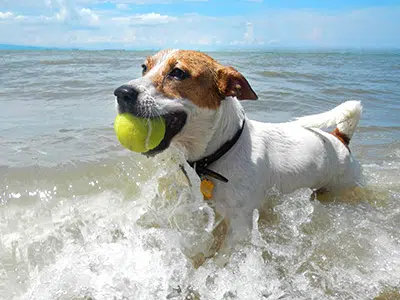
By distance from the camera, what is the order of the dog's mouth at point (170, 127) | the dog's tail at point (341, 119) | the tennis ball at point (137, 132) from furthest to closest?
the dog's tail at point (341, 119) → the dog's mouth at point (170, 127) → the tennis ball at point (137, 132)

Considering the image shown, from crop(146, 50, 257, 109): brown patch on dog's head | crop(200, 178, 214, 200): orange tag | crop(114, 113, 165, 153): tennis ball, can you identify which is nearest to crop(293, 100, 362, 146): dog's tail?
crop(146, 50, 257, 109): brown patch on dog's head

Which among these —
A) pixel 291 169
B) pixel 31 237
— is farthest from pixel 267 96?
pixel 31 237

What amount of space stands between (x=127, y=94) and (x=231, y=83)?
0.90 m

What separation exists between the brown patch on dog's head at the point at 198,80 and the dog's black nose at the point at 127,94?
222 millimetres

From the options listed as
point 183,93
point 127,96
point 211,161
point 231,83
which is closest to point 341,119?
point 231,83

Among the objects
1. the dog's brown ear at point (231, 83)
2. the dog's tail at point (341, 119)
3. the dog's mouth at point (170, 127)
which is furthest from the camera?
the dog's tail at point (341, 119)

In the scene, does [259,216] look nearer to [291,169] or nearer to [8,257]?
[291,169]

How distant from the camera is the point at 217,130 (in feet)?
11.2

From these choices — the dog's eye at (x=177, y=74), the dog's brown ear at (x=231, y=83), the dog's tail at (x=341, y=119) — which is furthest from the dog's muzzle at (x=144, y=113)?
the dog's tail at (x=341, y=119)

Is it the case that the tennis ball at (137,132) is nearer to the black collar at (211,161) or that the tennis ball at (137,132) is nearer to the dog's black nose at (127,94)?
the dog's black nose at (127,94)

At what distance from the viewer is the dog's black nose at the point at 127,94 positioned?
9.70 ft

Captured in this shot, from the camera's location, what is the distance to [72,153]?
19.1 ft

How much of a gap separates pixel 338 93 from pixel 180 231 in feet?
32.6

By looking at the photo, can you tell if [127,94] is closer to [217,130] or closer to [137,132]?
[137,132]
